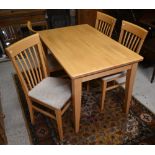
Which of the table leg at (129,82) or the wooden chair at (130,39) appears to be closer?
the table leg at (129,82)

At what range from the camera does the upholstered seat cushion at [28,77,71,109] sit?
1.53m

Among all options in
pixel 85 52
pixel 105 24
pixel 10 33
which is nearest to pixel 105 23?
pixel 105 24

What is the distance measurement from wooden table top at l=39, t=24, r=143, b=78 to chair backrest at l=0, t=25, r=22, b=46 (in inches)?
51.8

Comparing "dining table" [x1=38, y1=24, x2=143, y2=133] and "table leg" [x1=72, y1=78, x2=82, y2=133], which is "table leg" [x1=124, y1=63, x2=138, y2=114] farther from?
"table leg" [x1=72, y1=78, x2=82, y2=133]

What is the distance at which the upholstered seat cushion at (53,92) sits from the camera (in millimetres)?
1527

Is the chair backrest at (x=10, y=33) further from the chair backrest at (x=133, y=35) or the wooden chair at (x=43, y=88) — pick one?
the chair backrest at (x=133, y=35)

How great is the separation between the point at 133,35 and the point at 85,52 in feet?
1.98

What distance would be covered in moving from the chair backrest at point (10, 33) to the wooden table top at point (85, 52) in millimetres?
1315

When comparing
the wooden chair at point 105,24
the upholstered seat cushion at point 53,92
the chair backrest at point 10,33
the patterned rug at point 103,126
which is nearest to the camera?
the upholstered seat cushion at point 53,92

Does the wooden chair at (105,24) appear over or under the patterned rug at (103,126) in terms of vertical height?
over

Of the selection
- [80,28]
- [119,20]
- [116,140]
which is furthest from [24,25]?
[116,140]

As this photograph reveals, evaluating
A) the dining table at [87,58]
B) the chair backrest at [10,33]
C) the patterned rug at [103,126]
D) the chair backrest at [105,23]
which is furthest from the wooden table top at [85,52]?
the chair backrest at [10,33]

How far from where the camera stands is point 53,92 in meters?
1.62

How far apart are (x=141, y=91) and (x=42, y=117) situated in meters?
1.33
